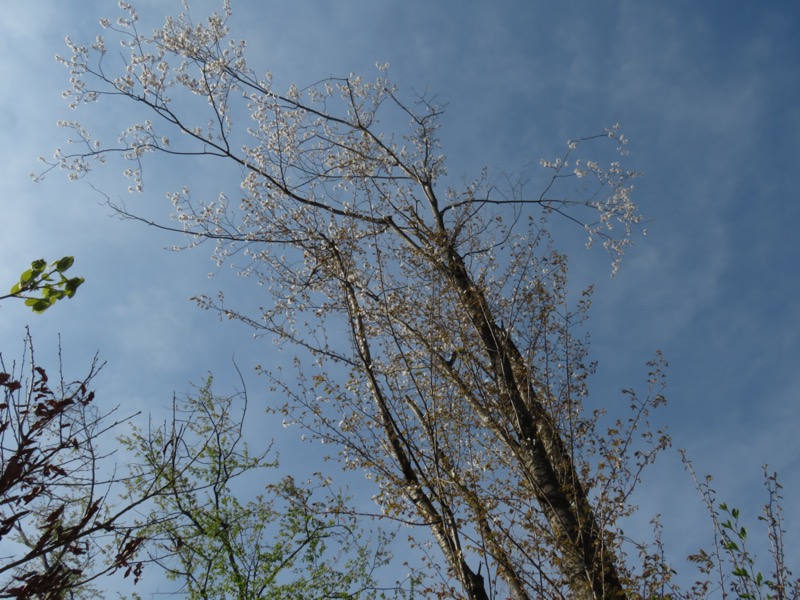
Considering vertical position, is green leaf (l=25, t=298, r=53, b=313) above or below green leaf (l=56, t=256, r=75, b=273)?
below

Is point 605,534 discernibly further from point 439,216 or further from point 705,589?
point 439,216

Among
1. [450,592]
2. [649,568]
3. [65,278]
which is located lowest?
[65,278]

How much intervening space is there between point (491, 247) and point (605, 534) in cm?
562

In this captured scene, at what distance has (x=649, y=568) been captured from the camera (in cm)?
619

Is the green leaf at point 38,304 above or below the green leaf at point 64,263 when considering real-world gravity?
below

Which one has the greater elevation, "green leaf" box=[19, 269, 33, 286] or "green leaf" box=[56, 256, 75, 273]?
"green leaf" box=[56, 256, 75, 273]

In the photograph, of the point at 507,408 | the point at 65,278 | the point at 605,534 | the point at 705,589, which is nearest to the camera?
the point at 65,278

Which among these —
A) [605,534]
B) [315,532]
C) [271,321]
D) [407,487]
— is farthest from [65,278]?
[315,532]

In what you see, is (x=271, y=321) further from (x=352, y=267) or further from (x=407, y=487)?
(x=407, y=487)

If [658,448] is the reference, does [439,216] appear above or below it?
above

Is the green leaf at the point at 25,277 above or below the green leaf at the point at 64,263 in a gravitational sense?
below

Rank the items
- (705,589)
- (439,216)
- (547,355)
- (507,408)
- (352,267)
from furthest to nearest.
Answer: (439,216) < (352,267) < (507,408) < (547,355) < (705,589)

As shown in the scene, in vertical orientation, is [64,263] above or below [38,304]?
above

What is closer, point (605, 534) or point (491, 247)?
point (605, 534)
